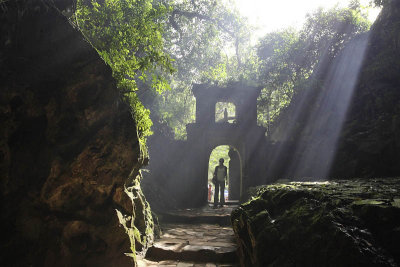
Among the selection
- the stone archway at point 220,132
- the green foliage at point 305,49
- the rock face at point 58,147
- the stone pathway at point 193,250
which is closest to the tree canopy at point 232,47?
the green foliage at point 305,49

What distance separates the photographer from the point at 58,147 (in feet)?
11.5

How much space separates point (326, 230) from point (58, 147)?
11.7 feet

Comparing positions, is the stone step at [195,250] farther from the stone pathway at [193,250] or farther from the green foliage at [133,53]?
the green foliage at [133,53]

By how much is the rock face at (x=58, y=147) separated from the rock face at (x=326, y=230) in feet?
7.62

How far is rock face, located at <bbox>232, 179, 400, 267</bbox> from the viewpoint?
1.67 m

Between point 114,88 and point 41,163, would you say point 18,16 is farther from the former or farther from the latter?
point 41,163

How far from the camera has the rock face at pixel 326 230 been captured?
1672mm

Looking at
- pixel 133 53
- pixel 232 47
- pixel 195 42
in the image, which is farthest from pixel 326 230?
pixel 232 47

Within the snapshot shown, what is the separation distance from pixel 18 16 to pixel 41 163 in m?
2.31

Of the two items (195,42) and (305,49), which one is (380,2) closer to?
(305,49)

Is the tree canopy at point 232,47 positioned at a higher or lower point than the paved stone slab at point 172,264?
higher

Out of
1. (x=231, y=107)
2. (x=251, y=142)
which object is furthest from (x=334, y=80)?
(x=231, y=107)

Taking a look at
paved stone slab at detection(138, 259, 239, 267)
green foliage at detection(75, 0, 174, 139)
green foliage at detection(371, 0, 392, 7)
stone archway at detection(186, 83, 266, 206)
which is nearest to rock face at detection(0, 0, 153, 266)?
green foliage at detection(75, 0, 174, 139)

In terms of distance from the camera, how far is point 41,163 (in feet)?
11.2
